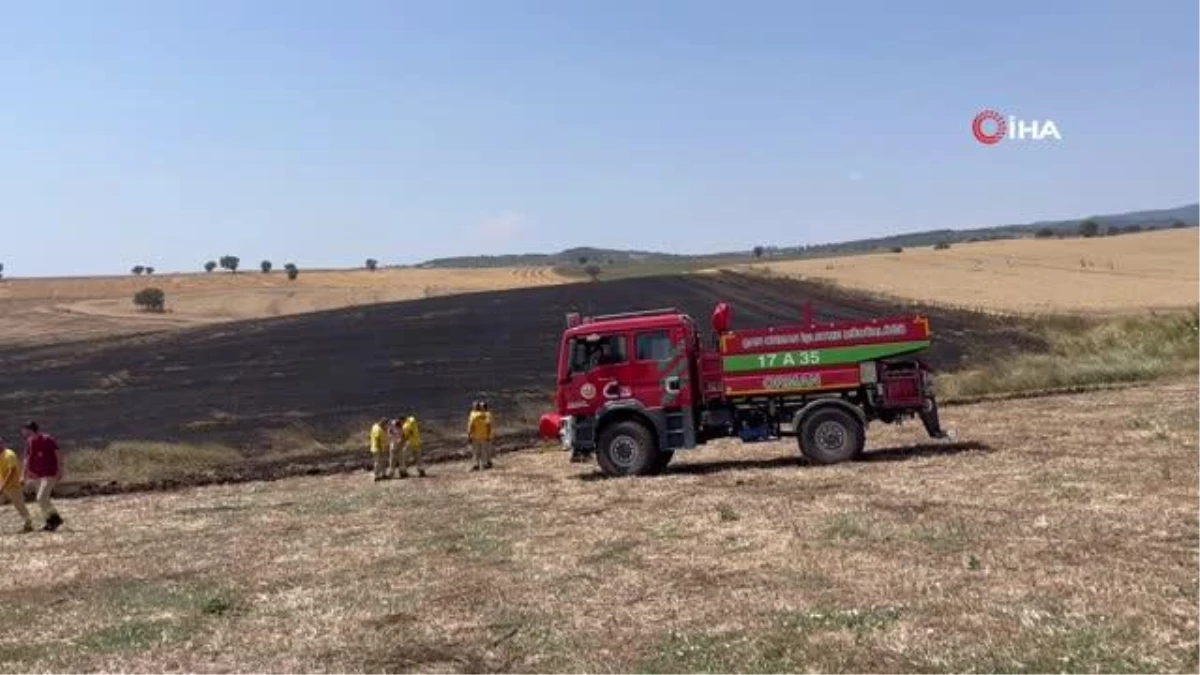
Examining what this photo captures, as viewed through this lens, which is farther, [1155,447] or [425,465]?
[425,465]

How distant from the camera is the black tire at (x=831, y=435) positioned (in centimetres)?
2238

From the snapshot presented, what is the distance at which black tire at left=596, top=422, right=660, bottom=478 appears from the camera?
23031 millimetres

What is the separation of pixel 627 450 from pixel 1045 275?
65816 mm

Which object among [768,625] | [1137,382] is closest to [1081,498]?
[768,625]

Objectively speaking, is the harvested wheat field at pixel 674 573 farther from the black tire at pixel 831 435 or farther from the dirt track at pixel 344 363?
the dirt track at pixel 344 363

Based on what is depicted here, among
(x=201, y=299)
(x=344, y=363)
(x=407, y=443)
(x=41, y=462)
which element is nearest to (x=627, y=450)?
(x=407, y=443)

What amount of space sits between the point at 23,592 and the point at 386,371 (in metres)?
30.0

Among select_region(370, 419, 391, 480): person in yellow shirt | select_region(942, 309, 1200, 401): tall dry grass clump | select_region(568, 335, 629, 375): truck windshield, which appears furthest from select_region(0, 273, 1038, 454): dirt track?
select_region(568, 335, 629, 375): truck windshield

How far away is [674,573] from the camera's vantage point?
13031mm

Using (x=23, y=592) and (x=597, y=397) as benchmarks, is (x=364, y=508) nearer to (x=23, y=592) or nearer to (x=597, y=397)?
(x=597, y=397)

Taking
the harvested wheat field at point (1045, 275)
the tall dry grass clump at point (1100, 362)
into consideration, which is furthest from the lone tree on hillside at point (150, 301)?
the tall dry grass clump at point (1100, 362)

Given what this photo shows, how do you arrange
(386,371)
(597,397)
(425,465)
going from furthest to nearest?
1. (386,371)
2. (425,465)
3. (597,397)

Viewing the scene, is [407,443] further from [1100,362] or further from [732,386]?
[1100,362]

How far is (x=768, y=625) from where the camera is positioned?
10.3 meters
